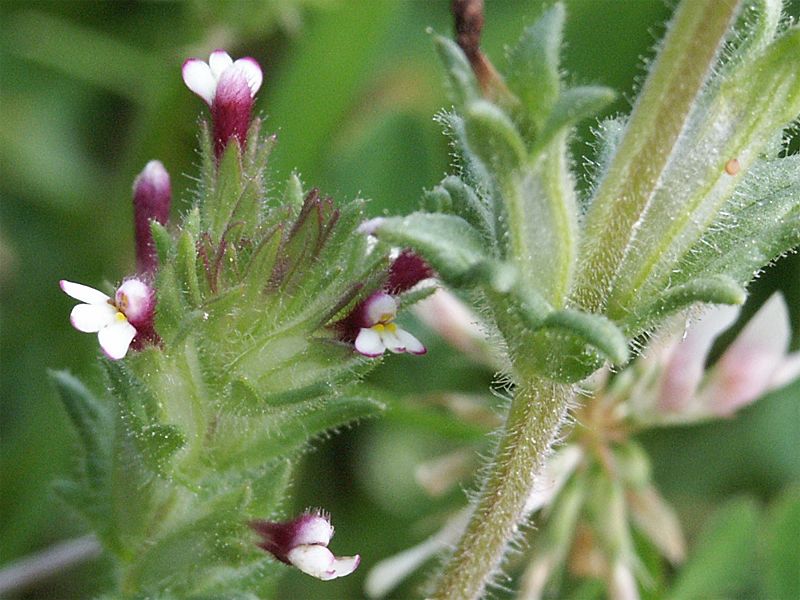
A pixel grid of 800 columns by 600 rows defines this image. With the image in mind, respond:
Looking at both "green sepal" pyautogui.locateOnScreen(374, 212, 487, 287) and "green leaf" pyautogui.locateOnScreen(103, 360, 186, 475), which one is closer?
"green sepal" pyautogui.locateOnScreen(374, 212, 487, 287)

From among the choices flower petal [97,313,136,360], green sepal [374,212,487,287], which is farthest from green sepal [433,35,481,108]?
flower petal [97,313,136,360]

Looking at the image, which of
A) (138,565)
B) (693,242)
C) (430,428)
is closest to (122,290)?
(138,565)

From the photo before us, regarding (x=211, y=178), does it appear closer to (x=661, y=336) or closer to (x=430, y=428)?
(x=661, y=336)

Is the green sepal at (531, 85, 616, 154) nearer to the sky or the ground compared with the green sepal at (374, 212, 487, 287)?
nearer to the sky

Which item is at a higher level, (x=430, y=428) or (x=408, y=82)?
(x=408, y=82)

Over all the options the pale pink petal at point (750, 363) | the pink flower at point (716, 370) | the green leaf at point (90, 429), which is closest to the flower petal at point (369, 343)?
the green leaf at point (90, 429)

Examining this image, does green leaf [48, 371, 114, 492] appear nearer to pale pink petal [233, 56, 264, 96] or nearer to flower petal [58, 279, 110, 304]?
flower petal [58, 279, 110, 304]
